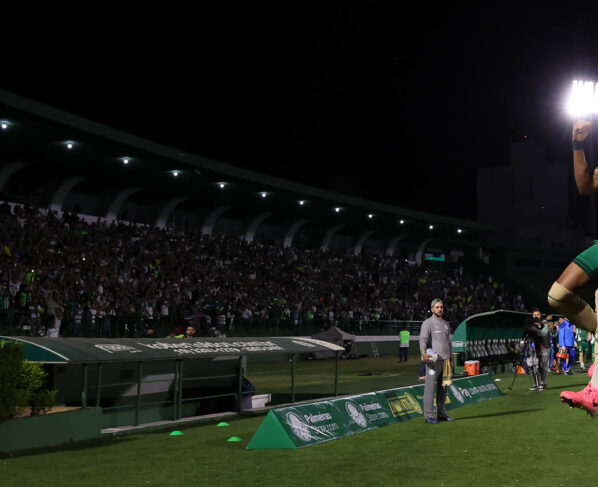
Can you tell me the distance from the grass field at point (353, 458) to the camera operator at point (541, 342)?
6.11 meters

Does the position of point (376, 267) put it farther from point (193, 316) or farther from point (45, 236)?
point (45, 236)

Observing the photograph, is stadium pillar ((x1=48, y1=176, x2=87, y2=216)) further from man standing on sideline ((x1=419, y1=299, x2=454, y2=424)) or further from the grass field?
man standing on sideline ((x1=419, y1=299, x2=454, y2=424))

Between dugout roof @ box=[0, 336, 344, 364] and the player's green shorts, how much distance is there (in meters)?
9.19

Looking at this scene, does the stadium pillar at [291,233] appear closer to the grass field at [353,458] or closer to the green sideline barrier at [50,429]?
the grass field at [353,458]

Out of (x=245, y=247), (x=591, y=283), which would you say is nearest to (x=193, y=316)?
(x=245, y=247)

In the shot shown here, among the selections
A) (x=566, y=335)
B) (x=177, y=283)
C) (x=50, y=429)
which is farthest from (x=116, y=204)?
(x=50, y=429)

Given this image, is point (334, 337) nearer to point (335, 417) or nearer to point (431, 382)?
point (431, 382)

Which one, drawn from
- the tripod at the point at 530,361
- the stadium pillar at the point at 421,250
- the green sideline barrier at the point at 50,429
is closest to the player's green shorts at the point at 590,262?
the green sideline barrier at the point at 50,429

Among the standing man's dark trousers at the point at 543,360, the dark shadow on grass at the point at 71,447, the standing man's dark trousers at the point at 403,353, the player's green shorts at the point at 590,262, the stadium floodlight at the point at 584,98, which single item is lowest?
the dark shadow on grass at the point at 71,447

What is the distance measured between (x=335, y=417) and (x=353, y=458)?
229cm

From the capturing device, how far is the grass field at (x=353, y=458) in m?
8.93

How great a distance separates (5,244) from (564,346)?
21327mm

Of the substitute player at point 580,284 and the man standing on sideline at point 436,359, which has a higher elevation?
the substitute player at point 580,284

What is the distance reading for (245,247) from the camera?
44.5m
